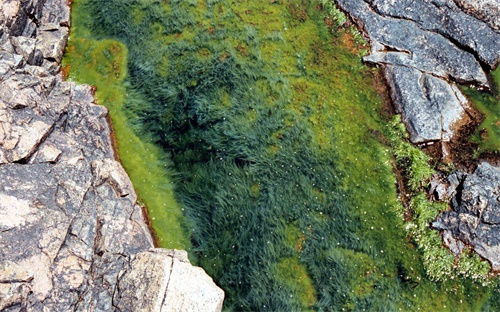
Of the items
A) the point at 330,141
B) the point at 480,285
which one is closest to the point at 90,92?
the point at 330,141

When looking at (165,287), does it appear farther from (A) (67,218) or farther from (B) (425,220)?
(B) (425,220)

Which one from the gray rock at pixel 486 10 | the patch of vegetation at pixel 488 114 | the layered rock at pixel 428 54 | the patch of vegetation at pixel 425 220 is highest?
the gray rock at pixel 486 10

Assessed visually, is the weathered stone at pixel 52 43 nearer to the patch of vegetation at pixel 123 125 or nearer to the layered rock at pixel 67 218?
the patch of vegetation at pixel 123 125

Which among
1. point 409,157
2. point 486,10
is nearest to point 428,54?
point 486,10

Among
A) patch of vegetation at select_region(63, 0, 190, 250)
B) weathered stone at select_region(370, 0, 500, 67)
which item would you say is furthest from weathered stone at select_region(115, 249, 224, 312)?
weathered stone at select_region(370, 0, 500, 67)

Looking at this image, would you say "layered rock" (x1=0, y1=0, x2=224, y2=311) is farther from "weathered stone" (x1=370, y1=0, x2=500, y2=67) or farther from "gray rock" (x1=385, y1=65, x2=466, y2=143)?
"weathered stone" (x1=370, y1=0, x2=500, y2=67)

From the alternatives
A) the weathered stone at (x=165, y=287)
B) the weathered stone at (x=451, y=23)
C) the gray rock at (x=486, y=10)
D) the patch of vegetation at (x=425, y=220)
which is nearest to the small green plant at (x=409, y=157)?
the patch of vegetation at (x=425, y=220)
